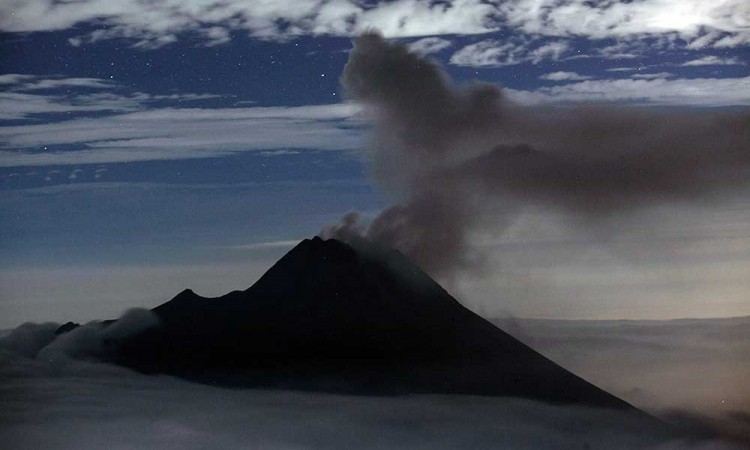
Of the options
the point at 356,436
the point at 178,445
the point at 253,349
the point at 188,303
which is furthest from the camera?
the point at 253,349

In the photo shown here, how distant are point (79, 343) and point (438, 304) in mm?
3943

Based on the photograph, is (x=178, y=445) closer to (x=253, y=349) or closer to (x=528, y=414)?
(x=253, y=349)

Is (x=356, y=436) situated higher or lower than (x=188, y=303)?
lower

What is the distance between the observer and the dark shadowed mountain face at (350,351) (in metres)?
7.94

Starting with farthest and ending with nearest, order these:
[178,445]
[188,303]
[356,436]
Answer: [188,303], [356,436], [178,445]

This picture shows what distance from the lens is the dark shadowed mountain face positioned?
794 cm

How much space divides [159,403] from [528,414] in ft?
12.0

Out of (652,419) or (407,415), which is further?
(407,415)

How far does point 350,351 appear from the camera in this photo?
8922 millimetres

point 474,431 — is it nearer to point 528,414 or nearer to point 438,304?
point 528,414

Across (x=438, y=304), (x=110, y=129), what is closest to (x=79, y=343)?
(x=110, y=129)

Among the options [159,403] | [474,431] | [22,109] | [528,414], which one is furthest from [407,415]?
[22,109]

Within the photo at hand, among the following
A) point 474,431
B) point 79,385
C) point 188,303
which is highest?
point 188,303

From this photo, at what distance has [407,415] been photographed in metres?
8.10
